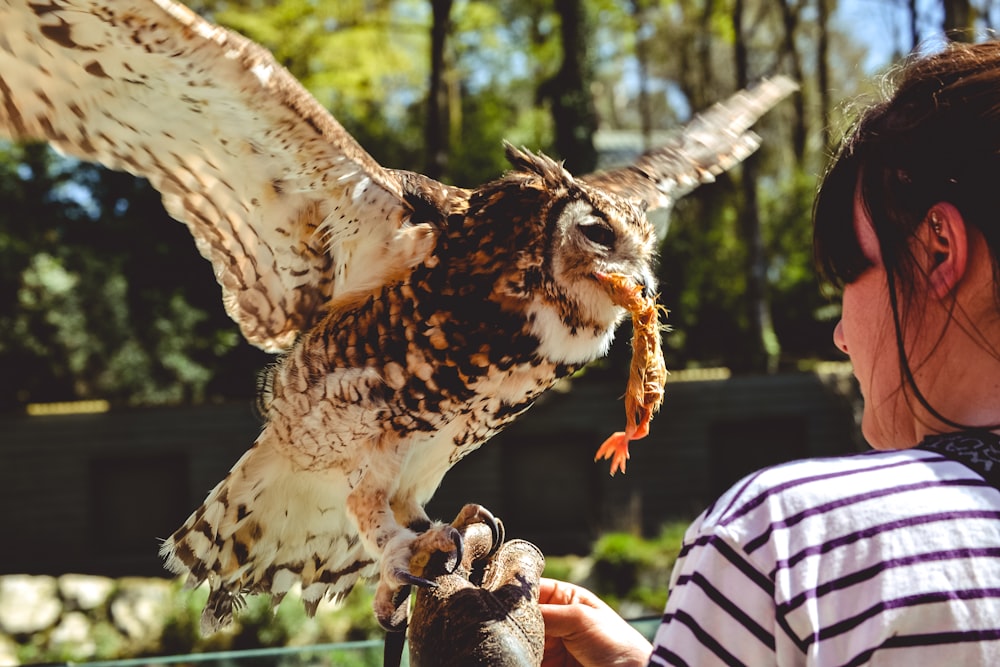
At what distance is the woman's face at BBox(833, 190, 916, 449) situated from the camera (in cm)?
86

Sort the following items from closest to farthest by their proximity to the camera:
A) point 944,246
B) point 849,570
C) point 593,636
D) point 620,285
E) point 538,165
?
point 849,570, point 944,246, point 593,636, point 620,285, point 538,165

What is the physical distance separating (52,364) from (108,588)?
3.45 metres

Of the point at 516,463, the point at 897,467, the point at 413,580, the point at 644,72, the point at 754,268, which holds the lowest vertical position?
the point at 516,463

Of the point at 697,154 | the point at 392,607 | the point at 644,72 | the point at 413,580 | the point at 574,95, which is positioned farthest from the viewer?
the point at 644,72

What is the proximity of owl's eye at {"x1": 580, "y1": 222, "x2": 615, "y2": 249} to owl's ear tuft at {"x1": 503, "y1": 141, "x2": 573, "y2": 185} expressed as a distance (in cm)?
11

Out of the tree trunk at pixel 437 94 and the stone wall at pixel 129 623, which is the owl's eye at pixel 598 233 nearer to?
the stone wall at pixel 129 623

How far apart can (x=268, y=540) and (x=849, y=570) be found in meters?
1.74

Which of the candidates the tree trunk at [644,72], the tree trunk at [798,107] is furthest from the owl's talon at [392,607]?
the tree trunk at [644,72]

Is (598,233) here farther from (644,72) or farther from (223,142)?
(644,72)

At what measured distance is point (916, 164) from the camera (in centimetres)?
80

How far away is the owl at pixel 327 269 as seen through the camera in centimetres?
174

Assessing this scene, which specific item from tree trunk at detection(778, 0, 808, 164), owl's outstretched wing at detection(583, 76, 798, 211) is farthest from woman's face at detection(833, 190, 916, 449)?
tree trunk at detection(778, 0, 808, 164)

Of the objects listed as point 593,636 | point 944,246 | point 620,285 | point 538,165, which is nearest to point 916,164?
point 944,246

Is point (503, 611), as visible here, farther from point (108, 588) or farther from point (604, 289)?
point (108, 588)
